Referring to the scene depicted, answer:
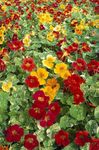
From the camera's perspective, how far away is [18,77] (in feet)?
12.3

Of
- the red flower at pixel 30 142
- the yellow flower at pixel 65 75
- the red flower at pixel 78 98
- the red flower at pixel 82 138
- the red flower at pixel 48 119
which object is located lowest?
the red flower at pixel 30 142

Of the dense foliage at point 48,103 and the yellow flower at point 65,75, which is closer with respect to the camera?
the dense foliage at point 48,103

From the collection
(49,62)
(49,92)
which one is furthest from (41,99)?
(49,62)

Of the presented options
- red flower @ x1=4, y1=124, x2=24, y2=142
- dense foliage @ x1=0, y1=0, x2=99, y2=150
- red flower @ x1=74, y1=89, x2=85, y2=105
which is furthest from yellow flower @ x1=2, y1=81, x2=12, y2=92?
red flower @ x1=74, y1=89, x2=85, y2=105

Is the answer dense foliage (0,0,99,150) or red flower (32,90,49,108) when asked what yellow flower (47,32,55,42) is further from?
red flower (32,90,49,108)

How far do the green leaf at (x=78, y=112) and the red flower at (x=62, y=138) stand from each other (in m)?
0.19

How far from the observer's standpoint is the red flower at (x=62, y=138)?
2.91 metres

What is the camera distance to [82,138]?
2.86 meters

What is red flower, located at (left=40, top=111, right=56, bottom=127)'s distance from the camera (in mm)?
3008

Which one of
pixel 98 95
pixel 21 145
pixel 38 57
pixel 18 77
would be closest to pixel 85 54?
pixel 38 57

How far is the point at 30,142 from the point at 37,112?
22 centimetres

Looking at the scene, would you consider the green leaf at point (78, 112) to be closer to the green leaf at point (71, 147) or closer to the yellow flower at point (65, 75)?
the green leaf at point (71, 147)

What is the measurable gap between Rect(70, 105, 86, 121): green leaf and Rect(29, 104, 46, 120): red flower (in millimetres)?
213

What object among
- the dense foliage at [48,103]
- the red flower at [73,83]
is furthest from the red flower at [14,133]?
the red flower at [73,83]
